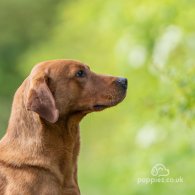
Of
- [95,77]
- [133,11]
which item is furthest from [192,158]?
[95,77]

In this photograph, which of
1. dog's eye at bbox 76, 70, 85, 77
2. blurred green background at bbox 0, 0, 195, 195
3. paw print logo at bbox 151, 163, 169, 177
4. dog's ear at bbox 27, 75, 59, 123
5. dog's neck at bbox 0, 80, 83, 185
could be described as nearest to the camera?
dog's ear at bbox 27, 75, 59, 123

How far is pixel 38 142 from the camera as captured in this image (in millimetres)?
7938

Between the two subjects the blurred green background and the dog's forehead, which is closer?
the dog's forehead

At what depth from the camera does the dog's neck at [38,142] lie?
25.9 ft

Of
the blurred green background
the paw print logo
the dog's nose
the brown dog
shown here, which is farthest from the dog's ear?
the paw print logo

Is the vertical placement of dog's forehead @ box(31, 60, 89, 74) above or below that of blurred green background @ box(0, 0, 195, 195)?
below

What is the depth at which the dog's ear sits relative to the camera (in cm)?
779

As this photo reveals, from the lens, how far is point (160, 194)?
11875 mm

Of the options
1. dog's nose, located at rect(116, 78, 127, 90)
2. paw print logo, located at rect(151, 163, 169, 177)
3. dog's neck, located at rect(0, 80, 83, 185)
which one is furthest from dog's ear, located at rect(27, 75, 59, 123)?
paw print logo, located at rect(151, 163, 169, 177)

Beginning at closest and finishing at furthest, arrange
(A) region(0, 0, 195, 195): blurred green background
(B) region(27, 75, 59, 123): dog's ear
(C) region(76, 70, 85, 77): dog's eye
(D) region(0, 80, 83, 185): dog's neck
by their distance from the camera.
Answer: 1. (B) region(27, 75, 59, 123): dog's ear
2. (D) region(0, 80, 83, 185): dog's neck
3. (C) region(76, 70, 85, 77): dog's eye
4. (A) region(0, 0, 195, 195): blurred green background

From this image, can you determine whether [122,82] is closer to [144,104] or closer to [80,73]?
[80,73]

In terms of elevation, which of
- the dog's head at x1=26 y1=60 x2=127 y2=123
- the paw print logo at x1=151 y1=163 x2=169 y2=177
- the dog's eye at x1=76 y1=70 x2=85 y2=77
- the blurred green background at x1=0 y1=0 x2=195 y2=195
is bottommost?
the dog's head at x1=26 y1=60 x2=127 y2=123

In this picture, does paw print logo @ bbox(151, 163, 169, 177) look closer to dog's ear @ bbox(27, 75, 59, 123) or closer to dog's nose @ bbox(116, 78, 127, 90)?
dog's nose @ bbox(116, 78, 127, 90)

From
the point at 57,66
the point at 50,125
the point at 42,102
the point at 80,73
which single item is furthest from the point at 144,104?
the point at 42,102
